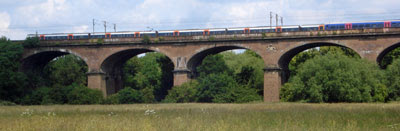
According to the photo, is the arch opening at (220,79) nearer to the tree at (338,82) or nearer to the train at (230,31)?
the train at (230,31)

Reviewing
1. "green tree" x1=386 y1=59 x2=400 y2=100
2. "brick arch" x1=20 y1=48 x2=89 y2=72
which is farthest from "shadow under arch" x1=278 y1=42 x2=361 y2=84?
"brick arch" x1=20 y1=48 x2=89 y2=72

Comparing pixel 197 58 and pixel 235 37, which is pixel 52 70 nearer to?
pixel 197 58

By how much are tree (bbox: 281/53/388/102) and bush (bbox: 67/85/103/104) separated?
21.3m

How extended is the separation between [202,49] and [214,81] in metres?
3.76

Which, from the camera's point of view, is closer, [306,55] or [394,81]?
[394,81]

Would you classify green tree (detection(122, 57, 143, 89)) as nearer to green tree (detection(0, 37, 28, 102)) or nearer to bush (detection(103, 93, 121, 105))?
green tree (detection(0, 37, 28, 102))

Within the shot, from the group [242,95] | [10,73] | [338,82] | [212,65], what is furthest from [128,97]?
[338,82]

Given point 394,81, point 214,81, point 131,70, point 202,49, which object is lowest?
point 214,81

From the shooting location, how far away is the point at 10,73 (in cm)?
5325

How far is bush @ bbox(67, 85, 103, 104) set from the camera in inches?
2090

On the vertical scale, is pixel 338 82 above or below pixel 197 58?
below

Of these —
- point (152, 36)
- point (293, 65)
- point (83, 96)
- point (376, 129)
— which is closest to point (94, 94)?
point (83, 96)

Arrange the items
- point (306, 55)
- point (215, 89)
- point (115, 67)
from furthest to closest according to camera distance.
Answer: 1. point (306, 55)
2. point (115, 67)
3. point (215, 89)

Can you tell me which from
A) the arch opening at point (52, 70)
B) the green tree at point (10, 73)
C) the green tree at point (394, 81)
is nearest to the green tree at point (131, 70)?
the arch opening at point (52, 70)
